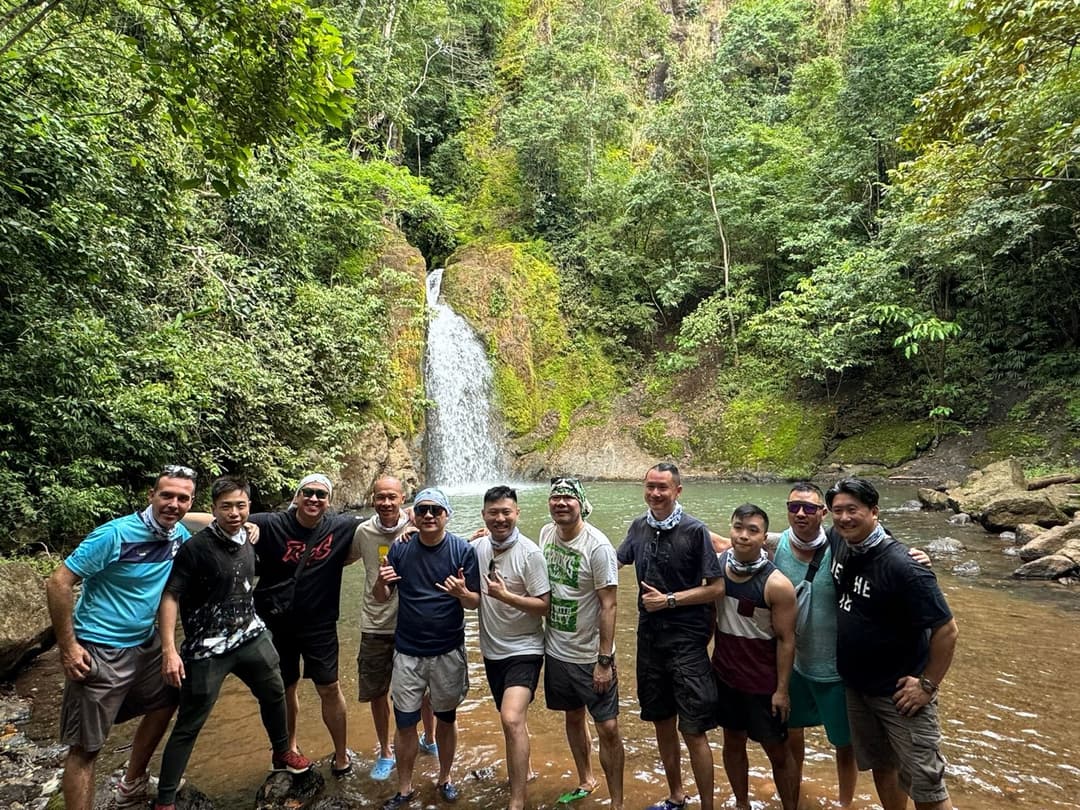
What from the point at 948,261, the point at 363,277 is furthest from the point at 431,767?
the point at 948,261

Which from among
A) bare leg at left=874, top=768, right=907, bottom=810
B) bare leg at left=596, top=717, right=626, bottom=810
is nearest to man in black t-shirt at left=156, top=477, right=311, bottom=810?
bare leg at left=596, top=717, right=626, bottom=810

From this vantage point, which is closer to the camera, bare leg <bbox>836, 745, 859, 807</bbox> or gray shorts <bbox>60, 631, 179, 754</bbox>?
gray shorts <bbox>60, 631, 179, 754</bbox>

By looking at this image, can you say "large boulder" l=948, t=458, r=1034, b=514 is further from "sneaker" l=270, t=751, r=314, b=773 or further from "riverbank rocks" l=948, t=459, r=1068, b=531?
"sneaker" l=270, t=751, r=314, b=773

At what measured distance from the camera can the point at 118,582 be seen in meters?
3.11

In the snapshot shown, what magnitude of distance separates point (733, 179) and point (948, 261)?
828 centimetres

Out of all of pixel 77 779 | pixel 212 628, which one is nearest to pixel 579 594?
pixel 212 628

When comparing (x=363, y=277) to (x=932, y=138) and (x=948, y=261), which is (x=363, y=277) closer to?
(x=932, y=138)

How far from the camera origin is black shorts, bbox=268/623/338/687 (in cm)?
364

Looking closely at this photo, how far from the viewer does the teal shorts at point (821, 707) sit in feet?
9.96

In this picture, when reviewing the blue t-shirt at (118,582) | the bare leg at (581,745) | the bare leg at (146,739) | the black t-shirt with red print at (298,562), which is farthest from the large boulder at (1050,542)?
the blue t-shirt at (118,582)

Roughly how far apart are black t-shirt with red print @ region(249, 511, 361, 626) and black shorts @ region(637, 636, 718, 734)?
195 cm

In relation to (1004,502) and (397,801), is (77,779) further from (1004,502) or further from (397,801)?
(1004,502)

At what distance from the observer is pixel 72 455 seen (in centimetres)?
711

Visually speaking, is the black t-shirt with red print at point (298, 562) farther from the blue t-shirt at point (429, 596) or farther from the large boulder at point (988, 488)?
the large boulder at point (988, 488)
